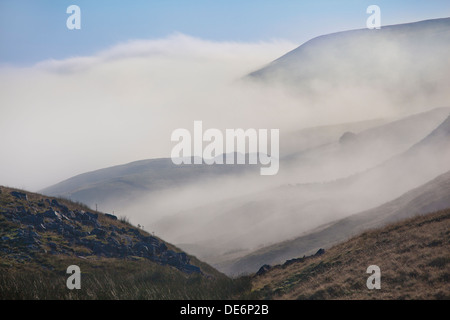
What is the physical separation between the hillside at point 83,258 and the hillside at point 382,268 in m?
3.59

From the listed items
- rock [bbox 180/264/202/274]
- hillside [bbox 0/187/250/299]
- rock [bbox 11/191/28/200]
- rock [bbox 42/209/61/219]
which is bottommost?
rock [bbox 180/264/202/274]

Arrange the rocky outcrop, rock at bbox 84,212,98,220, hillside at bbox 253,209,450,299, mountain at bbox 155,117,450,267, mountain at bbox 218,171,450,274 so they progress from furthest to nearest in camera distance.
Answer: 1. mountain at bbox 155,117,450,267
2. mountain at bbox 218,171,450,274
3. rock at bbox 84,212,98,220
4. the rocky outcrop
5. hillside at bbox 253,209,450,299

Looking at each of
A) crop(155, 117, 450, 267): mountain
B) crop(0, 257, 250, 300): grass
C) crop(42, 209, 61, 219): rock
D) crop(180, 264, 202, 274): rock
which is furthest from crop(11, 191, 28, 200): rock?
crop(155, 117, 450, 267): mountain

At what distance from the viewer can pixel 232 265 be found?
8412 cm

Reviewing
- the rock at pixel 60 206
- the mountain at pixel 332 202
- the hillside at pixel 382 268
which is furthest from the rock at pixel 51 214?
the mountain at pixel 332 202

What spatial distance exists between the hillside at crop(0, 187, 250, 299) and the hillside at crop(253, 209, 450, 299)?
3586 millimetres

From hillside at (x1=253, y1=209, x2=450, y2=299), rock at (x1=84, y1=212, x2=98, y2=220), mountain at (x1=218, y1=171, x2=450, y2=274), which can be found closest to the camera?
hillside at (x1=253, y1=209, x2=450, y2=299)

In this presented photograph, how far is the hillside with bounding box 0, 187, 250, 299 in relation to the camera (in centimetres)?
2194

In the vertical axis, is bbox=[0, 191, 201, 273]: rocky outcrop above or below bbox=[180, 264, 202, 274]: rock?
above

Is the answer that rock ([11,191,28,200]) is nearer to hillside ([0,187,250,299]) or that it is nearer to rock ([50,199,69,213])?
hillside ([0,187,250,299])

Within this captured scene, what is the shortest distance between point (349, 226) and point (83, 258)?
5807 centimetres
